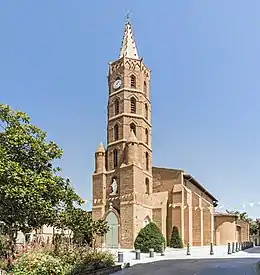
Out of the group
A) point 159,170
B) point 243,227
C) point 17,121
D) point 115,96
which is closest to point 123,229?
point 159,170

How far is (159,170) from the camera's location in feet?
153

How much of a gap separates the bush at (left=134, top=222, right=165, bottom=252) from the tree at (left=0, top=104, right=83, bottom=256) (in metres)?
15.1

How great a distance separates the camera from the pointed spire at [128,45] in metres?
46.7

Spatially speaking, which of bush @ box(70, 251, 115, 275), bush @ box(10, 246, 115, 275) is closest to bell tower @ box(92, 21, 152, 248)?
bush @ box(70, 251, 115, 275)

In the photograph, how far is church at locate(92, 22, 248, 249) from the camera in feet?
134

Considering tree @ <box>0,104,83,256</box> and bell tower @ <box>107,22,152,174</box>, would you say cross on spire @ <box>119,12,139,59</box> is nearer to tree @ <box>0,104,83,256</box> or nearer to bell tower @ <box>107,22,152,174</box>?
bell tower @ <box>107,22,152,174</box>

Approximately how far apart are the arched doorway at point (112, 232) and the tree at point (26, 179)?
66.5 ft

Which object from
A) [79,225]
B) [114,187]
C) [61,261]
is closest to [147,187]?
[114,187]

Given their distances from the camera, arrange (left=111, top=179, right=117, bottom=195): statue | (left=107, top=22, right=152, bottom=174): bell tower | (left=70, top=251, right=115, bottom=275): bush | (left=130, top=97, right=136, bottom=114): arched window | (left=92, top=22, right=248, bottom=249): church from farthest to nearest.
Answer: (left=130, top=97, right=136, bottom=114): arched window, (left=107, top=22, right=152, bottom=174): bell tower, (left=111, top=179, right=117, bottom=195): statue, (left=92, top=22, right=248, bottom=249): church, (left=70, top=251, right=115, bottom=275): bush

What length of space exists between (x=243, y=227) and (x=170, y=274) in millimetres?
52455

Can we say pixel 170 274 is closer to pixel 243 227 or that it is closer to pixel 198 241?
pixel 198 241

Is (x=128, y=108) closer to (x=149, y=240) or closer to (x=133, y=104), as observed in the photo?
(x=133, y=104)

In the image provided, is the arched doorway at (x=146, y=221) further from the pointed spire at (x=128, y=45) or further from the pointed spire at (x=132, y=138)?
the pointed spire at (x=128, y=45)

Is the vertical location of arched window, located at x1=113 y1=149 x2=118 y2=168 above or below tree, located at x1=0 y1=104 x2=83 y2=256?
above
